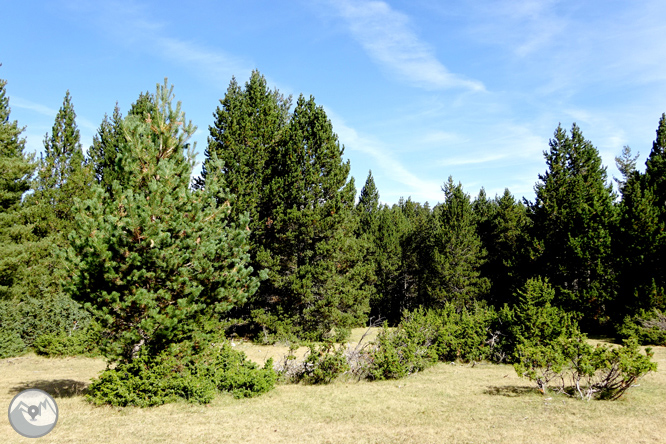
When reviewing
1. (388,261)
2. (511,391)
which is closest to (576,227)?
(388,261)

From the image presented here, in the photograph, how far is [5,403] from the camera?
969cm

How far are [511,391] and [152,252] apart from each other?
9.49 meters

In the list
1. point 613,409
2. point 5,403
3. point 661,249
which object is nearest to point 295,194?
point 5,403

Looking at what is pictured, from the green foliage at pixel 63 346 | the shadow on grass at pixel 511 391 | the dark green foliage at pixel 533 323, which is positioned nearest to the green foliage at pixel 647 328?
the dark green foliage at pixel 533 323

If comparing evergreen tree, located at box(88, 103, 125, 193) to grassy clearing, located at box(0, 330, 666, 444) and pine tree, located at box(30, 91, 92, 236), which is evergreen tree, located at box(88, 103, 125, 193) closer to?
pine tree, located at box(30, 91, 92, 236)

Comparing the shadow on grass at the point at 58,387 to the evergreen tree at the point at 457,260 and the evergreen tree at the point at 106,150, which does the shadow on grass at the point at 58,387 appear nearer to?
the evergreen tree at the point at 106,150

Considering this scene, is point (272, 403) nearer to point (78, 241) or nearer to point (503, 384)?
point (78, 241)

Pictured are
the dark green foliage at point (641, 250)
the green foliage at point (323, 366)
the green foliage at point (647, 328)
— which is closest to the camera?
the green foliage at point (323, 366)

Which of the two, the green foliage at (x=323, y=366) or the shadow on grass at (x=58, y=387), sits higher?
the green foliage at (x=323, y=366)

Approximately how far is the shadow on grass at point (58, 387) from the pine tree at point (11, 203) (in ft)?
27.4

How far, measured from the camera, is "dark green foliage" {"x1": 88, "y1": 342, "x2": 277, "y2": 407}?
9367 mm

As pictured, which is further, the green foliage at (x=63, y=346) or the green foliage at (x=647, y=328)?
the green foliage at (x=647, y=328)

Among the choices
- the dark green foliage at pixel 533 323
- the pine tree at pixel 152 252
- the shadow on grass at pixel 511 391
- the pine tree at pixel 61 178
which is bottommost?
the shadow on grass at pixel 511 391

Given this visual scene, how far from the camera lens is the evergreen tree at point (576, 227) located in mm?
25172
